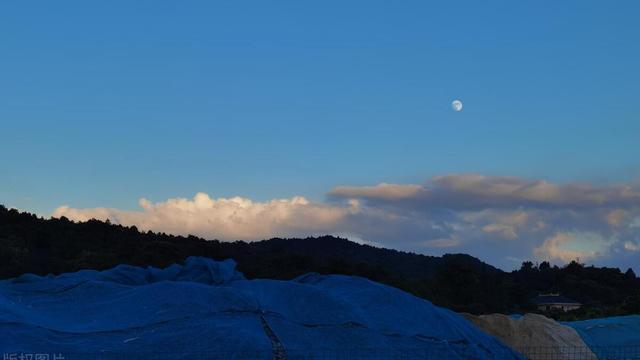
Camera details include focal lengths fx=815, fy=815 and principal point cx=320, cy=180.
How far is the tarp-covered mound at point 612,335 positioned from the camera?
15452 millimetres

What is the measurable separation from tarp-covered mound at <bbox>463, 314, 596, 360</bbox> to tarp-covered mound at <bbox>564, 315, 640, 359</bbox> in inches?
16.5

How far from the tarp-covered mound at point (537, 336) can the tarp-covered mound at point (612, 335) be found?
42 cm

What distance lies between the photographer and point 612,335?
663 inches

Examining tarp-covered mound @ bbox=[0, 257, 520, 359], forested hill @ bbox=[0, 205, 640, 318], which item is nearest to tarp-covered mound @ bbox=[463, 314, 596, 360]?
tarp-covered mound @ bbox=[0, 257, 520, 359]

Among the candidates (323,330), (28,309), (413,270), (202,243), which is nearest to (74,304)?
(28,309)

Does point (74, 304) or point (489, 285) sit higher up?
point (489, 285)

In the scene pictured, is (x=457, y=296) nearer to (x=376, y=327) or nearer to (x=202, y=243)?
(x=202, y=243)

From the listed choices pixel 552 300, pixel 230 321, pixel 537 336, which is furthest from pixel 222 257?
pixel 230 321

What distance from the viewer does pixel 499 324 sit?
51.5 ft

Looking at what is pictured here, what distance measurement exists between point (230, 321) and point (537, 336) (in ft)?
20.7

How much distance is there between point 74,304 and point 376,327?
5.01m

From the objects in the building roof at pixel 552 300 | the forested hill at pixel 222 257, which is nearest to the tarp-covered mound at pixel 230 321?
the forested hill at pixel 222 257

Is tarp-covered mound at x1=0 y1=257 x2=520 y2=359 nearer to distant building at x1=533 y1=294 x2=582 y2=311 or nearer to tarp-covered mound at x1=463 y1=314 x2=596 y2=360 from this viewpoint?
tarp-covered mound at x1=463 y1=314 x2=596 y2=360

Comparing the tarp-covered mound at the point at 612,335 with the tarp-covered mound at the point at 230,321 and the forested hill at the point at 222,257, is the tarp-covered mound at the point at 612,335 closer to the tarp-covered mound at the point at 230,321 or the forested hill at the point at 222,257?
the tarp-covered mound at the point at 230,321
